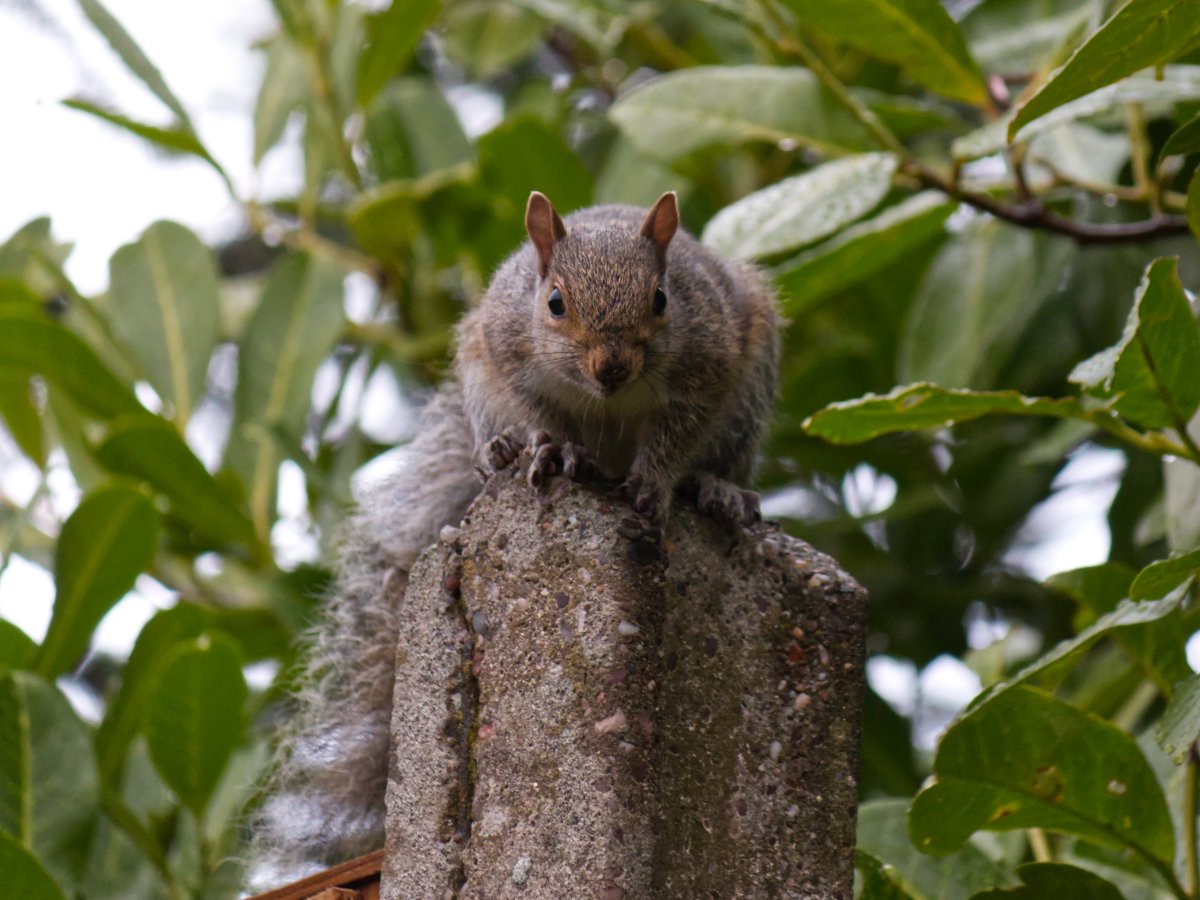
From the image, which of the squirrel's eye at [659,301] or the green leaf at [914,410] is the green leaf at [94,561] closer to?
the squirrel's eye at [659,301]

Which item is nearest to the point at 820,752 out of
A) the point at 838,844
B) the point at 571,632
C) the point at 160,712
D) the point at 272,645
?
the point at 838,844

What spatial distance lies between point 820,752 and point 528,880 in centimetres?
37

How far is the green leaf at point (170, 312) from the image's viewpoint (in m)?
3.75

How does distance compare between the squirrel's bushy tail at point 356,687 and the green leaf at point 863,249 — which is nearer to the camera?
the squirrel's bushy tail at point 356,687

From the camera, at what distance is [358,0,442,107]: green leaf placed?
3.65 m

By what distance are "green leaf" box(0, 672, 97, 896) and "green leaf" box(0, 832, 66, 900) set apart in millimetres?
418

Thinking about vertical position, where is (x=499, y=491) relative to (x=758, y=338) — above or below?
below

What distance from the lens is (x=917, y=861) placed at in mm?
2365

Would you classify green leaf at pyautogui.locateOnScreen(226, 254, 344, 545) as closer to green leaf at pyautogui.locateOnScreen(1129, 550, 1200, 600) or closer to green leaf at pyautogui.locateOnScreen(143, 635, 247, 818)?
green leaf at pyautogui.locateOnScreen(143, 635, 247, 818)

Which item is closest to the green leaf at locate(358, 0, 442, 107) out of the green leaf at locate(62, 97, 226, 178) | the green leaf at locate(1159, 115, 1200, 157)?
the green leaf at locate(62, 97, 226, 178)

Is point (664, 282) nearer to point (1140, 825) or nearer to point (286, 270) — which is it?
point (1140, 825)

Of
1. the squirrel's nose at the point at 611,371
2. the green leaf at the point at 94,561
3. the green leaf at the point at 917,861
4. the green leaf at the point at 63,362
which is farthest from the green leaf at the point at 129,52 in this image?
the green leaf at the point at 917,861

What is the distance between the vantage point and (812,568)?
1.83 metres

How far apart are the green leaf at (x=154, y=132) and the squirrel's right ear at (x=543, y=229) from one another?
1.26m
